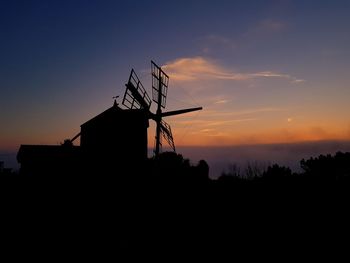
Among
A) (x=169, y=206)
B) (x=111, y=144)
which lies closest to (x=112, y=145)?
(x=111, y=144)

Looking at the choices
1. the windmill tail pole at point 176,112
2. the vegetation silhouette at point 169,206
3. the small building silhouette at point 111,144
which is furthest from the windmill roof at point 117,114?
the vegetation silhouette at point 169,206

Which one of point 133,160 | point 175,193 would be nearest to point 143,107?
Result: point 133,160

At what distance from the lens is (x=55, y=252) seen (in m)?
11.9

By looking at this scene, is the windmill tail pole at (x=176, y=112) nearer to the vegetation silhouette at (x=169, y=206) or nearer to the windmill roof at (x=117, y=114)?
the windmill roof at (x=117, y=114)

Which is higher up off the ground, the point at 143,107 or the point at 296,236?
the point at 143,107

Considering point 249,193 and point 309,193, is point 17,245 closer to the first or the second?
point 249,193

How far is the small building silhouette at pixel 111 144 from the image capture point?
77.3 ft

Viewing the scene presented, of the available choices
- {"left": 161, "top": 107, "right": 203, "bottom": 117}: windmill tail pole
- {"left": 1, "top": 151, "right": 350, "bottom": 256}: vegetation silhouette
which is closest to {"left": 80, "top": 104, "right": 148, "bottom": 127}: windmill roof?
{"left": 161, "top": 107, "right": 203, "bottom": 117}: windmill tail pole

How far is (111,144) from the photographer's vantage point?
23.6 meters

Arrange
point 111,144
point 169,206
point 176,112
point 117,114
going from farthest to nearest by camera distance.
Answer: point 176,112, point 117,114, point 111,144, point 169,206

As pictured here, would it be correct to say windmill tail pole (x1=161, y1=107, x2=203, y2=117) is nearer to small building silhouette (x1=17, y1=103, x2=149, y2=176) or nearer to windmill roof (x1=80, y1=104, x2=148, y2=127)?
small building silhouette (x1=17, y1=103, x2=149, y2=176)

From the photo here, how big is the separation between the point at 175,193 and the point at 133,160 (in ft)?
17.3

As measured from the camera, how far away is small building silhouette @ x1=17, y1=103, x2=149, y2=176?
2355 centimetres

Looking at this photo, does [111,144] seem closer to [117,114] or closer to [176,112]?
[117,114]
